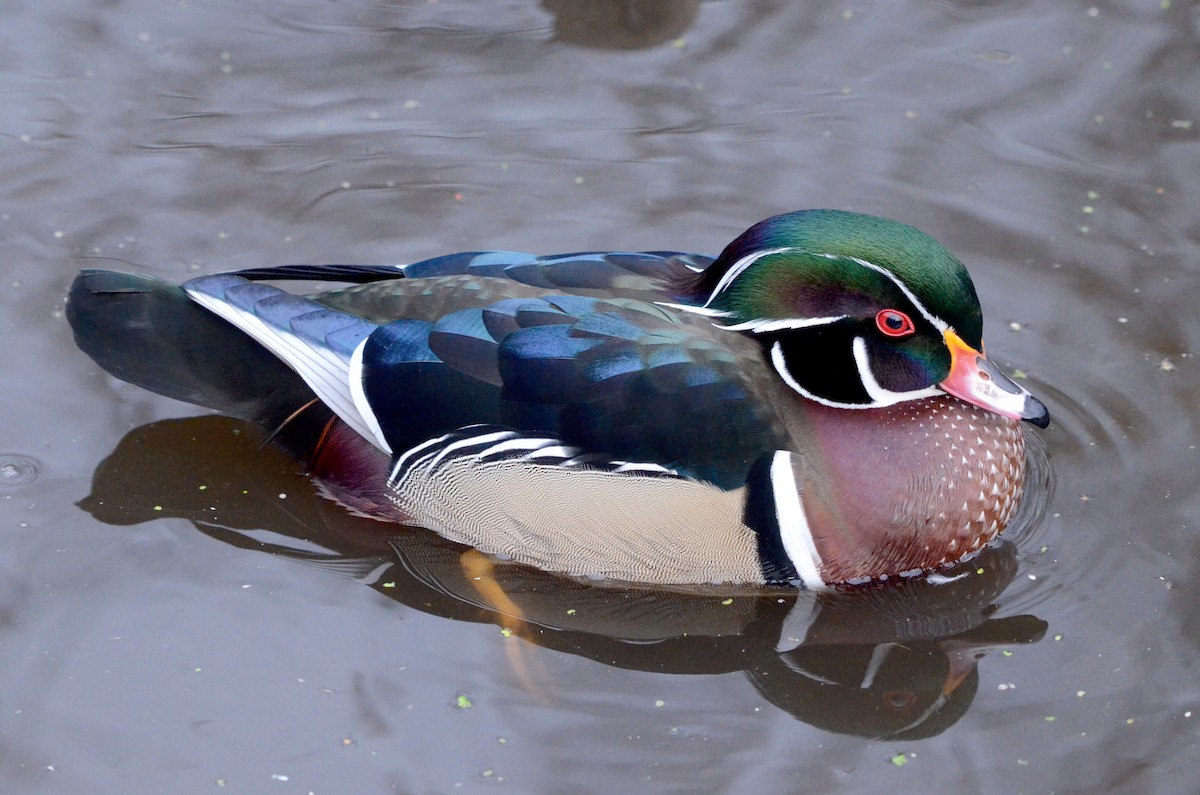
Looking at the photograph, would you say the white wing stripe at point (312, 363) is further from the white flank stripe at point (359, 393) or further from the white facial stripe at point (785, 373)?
the white facial stripe at point (785, 373)

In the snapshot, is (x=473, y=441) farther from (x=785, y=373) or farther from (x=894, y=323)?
(x=894, y=323)

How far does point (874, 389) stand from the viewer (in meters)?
4.11

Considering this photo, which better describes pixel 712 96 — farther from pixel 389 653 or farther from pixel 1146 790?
pixel 1146 790

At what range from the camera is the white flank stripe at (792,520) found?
392cm

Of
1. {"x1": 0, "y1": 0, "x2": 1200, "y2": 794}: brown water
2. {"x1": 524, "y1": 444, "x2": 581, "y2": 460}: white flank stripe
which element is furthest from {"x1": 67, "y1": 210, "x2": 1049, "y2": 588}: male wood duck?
{"x1": 0, "y1": 0, "x2": 1200, "y2": 794}: brown water

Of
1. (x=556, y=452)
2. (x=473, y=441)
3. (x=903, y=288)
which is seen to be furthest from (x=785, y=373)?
(x=473, y=441)

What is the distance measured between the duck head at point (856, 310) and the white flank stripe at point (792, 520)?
0.28m

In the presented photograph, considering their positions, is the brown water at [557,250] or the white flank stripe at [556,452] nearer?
the brown water at [557,250]

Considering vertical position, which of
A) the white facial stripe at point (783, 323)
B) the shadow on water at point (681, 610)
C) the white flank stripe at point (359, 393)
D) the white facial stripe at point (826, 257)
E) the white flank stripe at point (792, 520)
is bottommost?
the shadow on water at point (681, 610)

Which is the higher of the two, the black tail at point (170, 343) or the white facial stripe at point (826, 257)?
the white facial stripe at point (826, 257)

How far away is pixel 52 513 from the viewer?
4430mm

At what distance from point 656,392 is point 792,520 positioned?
55 cm

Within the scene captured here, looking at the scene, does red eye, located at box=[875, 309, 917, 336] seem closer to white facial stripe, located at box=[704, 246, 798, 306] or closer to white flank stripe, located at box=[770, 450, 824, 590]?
white facial stripe, located at box=[704, 246, 798, 306]

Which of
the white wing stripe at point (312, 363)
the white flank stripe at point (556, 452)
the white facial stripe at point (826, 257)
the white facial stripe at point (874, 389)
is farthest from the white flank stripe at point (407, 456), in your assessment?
the white facial stripe at point (874, 389)
